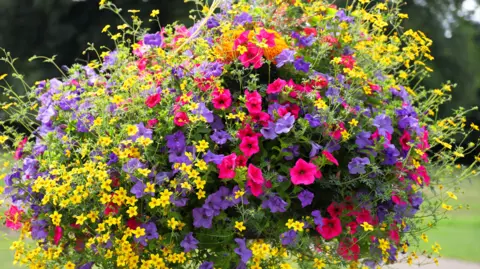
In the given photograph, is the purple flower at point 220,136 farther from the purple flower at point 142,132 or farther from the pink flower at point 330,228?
the pink flower at point 330,228

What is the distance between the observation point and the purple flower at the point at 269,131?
6.77ft

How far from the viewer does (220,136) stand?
2.09 metres

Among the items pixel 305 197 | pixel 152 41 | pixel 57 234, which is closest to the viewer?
pixel 305 197

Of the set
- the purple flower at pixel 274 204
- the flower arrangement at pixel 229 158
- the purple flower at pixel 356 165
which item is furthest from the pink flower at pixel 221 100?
the purple flower at pixel 356 165

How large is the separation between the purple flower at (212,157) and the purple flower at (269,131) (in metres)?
0.16

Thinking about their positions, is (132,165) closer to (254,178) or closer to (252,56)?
(254,178)

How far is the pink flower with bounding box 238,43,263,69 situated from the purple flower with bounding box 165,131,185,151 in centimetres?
34

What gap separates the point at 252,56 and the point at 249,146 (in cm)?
36

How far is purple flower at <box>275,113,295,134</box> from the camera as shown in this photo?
Result: 2.04m

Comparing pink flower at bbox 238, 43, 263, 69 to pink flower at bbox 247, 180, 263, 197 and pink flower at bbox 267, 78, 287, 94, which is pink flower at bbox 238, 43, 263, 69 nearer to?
pink flower at bbox 267, 78, 287, 94

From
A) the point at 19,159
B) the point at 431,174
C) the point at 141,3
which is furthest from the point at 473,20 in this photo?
the point at 19,159

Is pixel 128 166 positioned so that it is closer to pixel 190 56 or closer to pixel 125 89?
pixel 125 89

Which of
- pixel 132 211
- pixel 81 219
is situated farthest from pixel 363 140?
pixel 81 219

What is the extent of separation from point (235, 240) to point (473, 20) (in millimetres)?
12840
